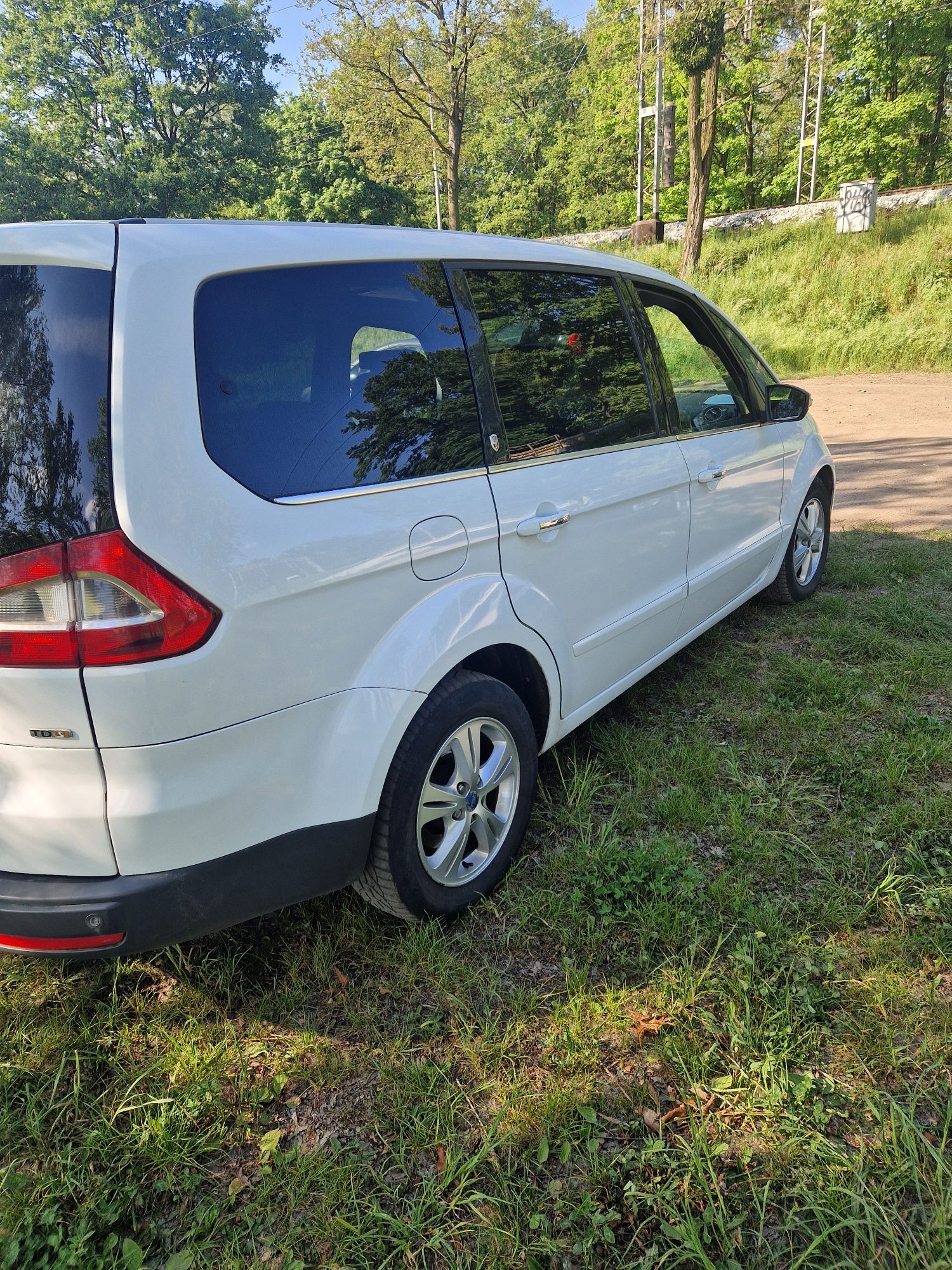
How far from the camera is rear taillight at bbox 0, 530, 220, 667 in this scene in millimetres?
1612

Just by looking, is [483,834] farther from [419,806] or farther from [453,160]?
[453,160]

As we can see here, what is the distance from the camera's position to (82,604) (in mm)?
1616

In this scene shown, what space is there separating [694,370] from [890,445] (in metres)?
7.43

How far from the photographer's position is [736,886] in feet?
8.06

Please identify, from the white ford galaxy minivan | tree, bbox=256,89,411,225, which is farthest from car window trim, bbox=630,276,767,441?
tree, bbox=256,89,411,225

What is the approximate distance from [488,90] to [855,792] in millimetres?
31954

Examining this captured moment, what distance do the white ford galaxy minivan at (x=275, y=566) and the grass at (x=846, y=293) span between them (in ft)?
46.9

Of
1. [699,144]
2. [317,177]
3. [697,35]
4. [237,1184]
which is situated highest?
[317,177]

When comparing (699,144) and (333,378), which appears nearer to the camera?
(333,378)

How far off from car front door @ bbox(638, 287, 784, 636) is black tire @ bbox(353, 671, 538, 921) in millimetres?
1455

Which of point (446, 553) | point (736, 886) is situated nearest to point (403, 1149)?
point (736, 886)

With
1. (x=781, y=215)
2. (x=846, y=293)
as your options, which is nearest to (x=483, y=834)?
(x=846, y=293)

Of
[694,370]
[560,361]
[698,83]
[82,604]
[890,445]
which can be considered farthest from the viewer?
[698,83]

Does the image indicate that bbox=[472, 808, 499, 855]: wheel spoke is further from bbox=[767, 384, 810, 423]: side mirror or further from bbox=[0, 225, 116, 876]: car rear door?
bbox=[767, 384, 810, 423]: side mirror
